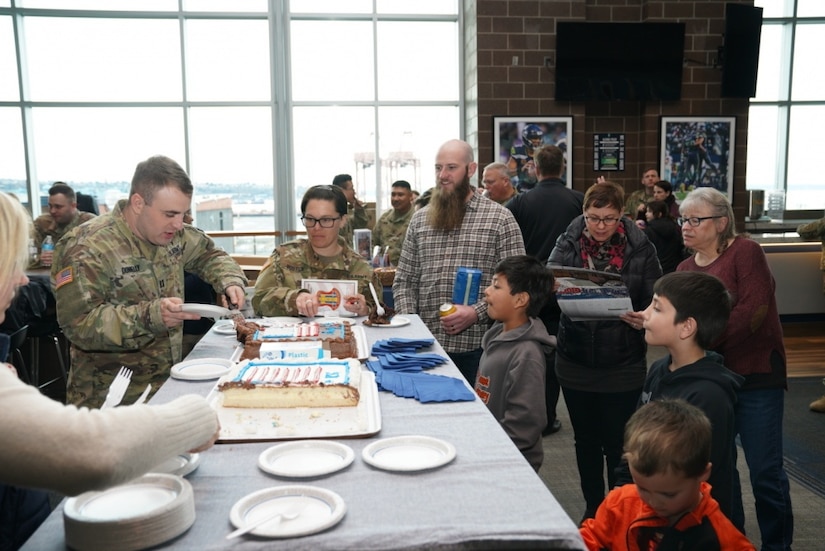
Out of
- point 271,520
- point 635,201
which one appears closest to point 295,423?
point 271,520

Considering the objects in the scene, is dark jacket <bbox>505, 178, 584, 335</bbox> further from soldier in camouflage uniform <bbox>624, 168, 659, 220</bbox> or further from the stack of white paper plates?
soldier in camouflage uniform <bbox>624, 168, 659, 220</bbox>

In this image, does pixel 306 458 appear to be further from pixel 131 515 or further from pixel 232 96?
pixel 232 96

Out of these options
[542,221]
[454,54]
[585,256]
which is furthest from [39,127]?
[585,256]

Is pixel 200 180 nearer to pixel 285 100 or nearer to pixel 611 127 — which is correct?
pixel 285 100

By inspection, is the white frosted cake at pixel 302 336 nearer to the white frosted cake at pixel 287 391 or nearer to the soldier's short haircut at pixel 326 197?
the white frosted cake at pixel 287 391

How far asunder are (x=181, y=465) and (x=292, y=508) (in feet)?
0.94

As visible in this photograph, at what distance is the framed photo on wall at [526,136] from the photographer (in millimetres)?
8125

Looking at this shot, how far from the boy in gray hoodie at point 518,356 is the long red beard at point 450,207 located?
63cm

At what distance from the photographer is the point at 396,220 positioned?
633 centimetres

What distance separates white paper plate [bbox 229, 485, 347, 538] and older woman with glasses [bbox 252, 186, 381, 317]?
162 centimetres

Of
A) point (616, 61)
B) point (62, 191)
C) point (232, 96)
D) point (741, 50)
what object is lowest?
point (62, 191)

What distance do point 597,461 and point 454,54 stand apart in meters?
7.38

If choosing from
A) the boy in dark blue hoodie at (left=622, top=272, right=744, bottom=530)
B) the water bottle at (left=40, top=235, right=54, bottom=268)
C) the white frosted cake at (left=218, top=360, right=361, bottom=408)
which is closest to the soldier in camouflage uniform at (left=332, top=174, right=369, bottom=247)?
the water bottle at (left=40, top=235, right=54, bottom=268)

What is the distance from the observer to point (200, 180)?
29.1ft
